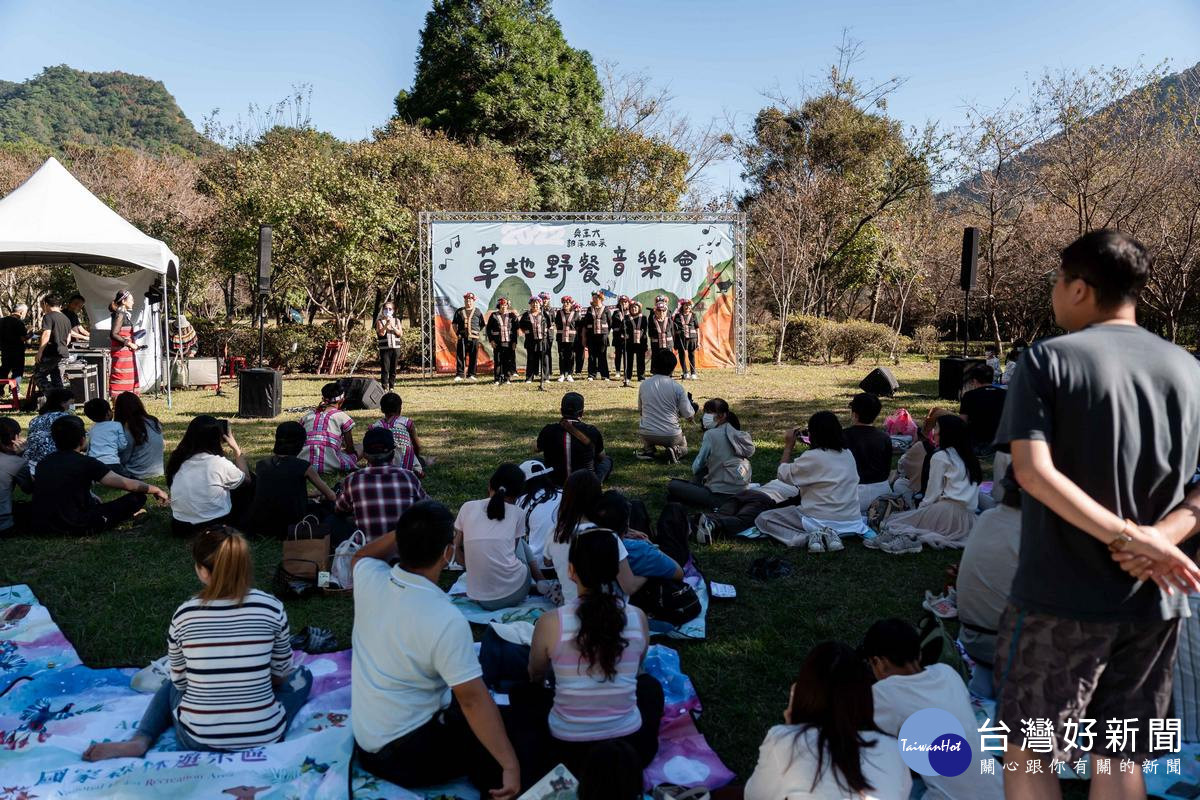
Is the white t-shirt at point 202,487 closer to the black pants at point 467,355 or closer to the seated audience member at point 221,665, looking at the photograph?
the seated audience member at point 221,665

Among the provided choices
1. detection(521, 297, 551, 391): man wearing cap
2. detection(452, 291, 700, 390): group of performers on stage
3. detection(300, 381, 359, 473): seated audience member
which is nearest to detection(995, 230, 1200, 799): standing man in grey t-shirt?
detection(300, 381, 359, 473): seated audience member

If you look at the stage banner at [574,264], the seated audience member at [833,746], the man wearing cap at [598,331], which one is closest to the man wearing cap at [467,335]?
the stage banner at [574,264]

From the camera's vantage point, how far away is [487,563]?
4.49 meters

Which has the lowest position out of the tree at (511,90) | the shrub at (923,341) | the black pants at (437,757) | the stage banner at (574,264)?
the black pants at (437,757)

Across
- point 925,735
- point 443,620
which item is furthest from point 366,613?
point 925,735

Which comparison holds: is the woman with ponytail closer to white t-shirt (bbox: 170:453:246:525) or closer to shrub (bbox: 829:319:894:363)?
white t-shirt (bbox: 170:453:246:525)

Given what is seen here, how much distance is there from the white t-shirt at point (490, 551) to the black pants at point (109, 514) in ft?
9.88

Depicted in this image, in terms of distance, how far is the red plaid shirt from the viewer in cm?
494

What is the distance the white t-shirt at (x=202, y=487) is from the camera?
563cm

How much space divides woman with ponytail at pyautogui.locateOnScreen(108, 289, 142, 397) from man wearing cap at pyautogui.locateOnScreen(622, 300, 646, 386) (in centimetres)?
744

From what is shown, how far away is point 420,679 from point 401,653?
119mm

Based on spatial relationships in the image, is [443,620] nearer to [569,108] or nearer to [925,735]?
[925,735]

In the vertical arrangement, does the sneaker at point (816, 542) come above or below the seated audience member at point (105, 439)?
below

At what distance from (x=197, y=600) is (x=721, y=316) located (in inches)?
565
